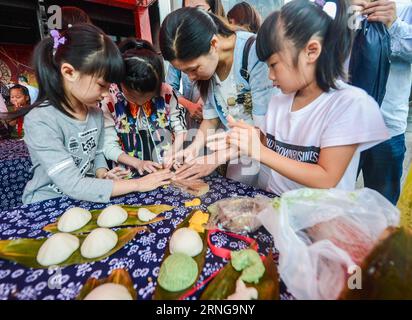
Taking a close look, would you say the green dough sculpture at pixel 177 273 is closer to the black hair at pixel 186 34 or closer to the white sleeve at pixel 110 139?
the black hair at pixel 186 34

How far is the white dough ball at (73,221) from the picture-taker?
713 millimetres

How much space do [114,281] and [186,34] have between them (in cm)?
87

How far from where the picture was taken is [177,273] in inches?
20.2

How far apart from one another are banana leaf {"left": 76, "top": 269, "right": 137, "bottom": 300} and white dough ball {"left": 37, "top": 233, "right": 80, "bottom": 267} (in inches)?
4.9

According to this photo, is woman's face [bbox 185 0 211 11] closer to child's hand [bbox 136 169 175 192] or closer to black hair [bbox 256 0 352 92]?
black hair [bbox 256 0 352 92]

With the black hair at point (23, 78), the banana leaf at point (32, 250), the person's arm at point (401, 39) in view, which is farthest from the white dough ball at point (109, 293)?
the black hair at point (23, 78)

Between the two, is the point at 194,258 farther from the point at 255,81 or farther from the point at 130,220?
the point at 255,81

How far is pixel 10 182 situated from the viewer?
72.8 inches

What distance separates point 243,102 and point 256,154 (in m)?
0.47

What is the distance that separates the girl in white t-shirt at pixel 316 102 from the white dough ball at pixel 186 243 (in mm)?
314

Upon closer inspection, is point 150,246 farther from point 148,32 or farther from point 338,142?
point 148,32

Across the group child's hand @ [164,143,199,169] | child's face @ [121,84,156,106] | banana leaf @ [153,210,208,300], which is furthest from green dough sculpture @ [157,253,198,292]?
child's face @ [121,84,156,106]

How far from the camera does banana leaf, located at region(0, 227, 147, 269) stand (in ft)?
1.93

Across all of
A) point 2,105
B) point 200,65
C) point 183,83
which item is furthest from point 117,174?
point 2,105
